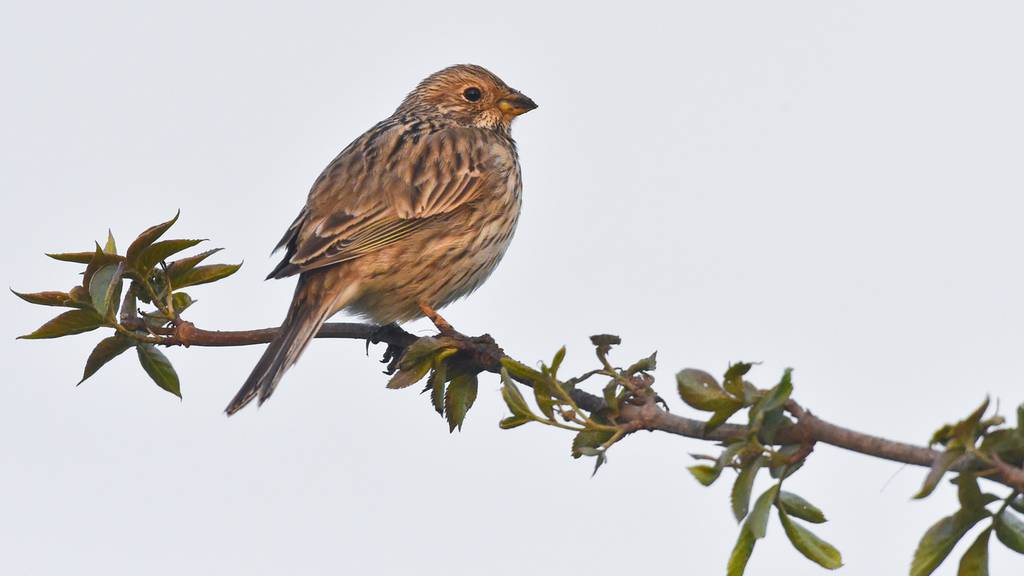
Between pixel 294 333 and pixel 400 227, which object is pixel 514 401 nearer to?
pixel 294 333

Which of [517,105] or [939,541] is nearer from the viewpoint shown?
[939,541]

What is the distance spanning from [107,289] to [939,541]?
2.88 meters

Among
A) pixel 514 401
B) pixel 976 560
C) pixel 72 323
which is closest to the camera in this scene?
pixel 976 560

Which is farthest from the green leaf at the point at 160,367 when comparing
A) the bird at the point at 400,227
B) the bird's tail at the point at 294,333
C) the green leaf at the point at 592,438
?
the green leaf at the point at 592,438

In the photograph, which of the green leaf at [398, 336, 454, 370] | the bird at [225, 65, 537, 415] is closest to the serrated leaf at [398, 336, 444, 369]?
the green leaf at [398, 336, 454, 370]

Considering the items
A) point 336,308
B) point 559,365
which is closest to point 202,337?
point 559,365

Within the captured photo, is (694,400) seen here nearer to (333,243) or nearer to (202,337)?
(202,337)

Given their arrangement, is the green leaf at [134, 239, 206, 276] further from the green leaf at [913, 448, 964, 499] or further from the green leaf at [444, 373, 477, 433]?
the green leaf at [913, 448, 964, 499]

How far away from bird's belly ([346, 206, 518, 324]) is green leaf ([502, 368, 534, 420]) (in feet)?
9.76

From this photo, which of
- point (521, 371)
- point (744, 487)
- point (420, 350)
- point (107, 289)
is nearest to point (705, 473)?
point (744, 487)

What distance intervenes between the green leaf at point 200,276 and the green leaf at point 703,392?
2169 millimetres

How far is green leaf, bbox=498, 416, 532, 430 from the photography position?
157 inches

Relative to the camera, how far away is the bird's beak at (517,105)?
8.84 meters

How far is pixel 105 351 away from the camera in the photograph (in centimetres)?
471
